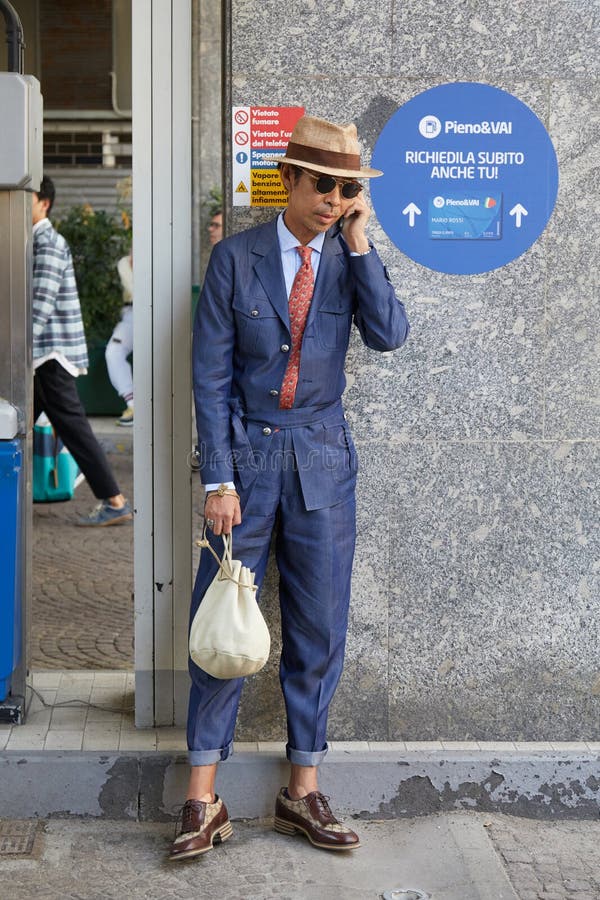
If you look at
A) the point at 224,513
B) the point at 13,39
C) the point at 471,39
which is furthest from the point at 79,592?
the point at 471,39

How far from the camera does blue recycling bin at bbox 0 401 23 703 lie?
13.6 feet

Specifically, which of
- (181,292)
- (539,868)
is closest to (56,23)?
(181,292)

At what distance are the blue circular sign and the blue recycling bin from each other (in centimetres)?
140

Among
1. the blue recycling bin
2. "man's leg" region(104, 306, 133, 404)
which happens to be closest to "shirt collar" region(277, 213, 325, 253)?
the blue recycling bin

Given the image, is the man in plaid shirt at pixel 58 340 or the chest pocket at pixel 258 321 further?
the man in plaid shirt at pixel 58 340

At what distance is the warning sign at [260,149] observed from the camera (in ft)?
13.2

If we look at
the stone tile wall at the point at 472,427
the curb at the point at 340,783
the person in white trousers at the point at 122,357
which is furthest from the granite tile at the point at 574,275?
the person in white trousers at the point at 122,357

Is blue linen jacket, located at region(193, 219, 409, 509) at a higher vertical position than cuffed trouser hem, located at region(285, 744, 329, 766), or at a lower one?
higher

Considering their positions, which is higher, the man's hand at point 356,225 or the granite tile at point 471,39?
the granite tile at point 471,39

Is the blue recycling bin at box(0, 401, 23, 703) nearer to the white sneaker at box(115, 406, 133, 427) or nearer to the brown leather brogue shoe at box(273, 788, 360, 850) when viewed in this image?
the brown leather brogue shoe at box(273, 788, 360, 850)

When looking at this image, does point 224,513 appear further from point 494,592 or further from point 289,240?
point 494,592

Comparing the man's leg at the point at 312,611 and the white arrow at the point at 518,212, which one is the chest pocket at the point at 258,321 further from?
the white arrow at the point at 518,212

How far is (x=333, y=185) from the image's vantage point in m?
3.63

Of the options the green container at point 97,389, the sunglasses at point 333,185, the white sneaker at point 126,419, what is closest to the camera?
the sunglasses at point 333,185
